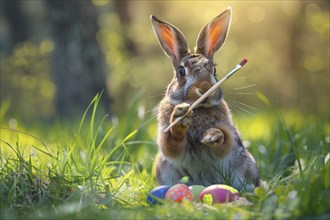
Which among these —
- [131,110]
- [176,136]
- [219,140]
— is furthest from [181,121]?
[131,110]

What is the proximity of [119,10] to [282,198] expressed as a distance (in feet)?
51.3

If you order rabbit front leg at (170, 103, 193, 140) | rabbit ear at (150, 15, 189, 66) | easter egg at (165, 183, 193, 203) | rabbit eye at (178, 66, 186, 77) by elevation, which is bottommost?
easter egg at (165, 183, 193, 203)

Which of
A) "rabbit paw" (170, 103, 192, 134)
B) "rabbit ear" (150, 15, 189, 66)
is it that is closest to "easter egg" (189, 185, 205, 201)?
"rabbit paw" (170, 103, 192, 134)

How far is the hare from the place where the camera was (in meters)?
3.87

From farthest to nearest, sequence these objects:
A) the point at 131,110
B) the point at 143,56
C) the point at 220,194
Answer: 1. the point at 143,56
2. the point at 131,110
3. the point at 220,194

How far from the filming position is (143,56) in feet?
56.6

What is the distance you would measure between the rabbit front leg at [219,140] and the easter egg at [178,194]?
14.8 inches

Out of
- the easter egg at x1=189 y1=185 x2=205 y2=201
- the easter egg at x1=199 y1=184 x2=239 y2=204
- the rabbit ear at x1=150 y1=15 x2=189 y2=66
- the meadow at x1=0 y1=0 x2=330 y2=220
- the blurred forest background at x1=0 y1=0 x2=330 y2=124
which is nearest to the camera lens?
the meadow at x1=0 y1=0 x2=330 y2=220

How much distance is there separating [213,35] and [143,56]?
42.5ft

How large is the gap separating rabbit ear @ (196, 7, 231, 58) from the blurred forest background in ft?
15.6

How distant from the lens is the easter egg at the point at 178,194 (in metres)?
3.41

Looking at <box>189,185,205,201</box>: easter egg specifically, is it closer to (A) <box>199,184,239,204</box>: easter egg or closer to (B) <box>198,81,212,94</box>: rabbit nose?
(A) <box>199,184,239,204</box>: easter egg

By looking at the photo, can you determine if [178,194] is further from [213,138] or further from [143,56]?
[143,56]

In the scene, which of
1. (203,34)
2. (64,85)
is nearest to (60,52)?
(64,85)
